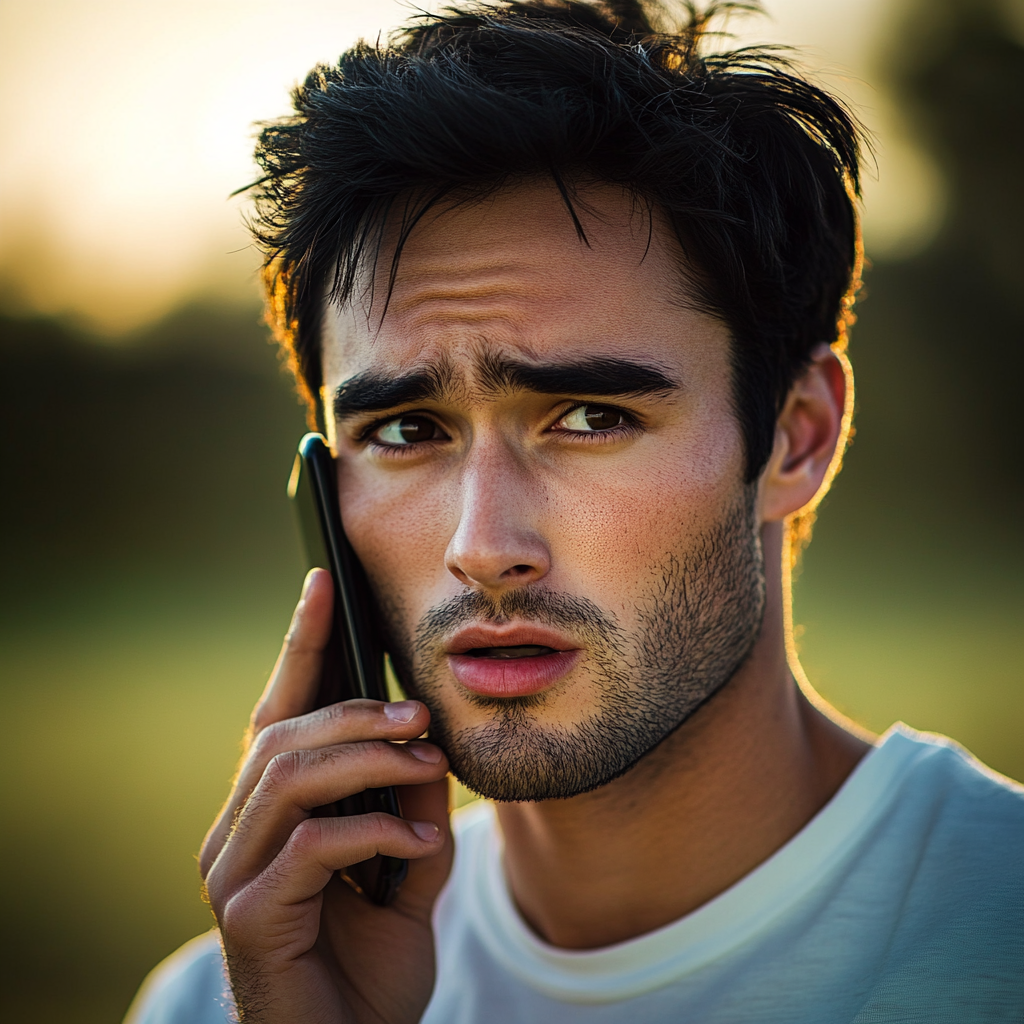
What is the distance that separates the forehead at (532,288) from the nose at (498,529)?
24cm

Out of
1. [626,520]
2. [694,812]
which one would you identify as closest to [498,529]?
[626,520]

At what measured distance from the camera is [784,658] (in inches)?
103

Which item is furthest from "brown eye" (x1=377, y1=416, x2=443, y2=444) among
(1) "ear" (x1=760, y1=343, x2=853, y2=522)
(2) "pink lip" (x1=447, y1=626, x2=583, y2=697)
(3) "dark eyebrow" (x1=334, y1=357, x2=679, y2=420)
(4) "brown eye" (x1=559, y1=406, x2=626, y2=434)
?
(1) "ear" (x1=760, y1=343, x2=853, y2=522)

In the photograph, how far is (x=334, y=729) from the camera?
7.16ft

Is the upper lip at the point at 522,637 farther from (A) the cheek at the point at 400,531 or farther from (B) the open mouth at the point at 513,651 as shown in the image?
(A) the cheek at the point at 400,531

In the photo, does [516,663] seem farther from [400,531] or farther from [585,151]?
[585,151]

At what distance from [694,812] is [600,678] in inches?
21.9

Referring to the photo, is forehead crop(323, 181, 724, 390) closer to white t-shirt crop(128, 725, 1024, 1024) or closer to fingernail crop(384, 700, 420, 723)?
fingernail crop(384, 700, 420, 723)

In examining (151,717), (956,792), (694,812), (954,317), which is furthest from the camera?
(954,317)

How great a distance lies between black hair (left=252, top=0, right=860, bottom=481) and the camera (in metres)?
2.21

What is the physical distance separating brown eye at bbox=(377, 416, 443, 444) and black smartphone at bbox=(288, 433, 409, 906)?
251mm

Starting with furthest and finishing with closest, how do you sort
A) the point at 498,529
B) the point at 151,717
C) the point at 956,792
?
the point at 151,717 < the point at 956,792 < the point at 498,529

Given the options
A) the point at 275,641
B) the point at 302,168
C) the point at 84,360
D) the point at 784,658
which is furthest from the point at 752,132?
the point at 84,360

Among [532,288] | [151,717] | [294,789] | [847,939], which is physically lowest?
[847,939]
